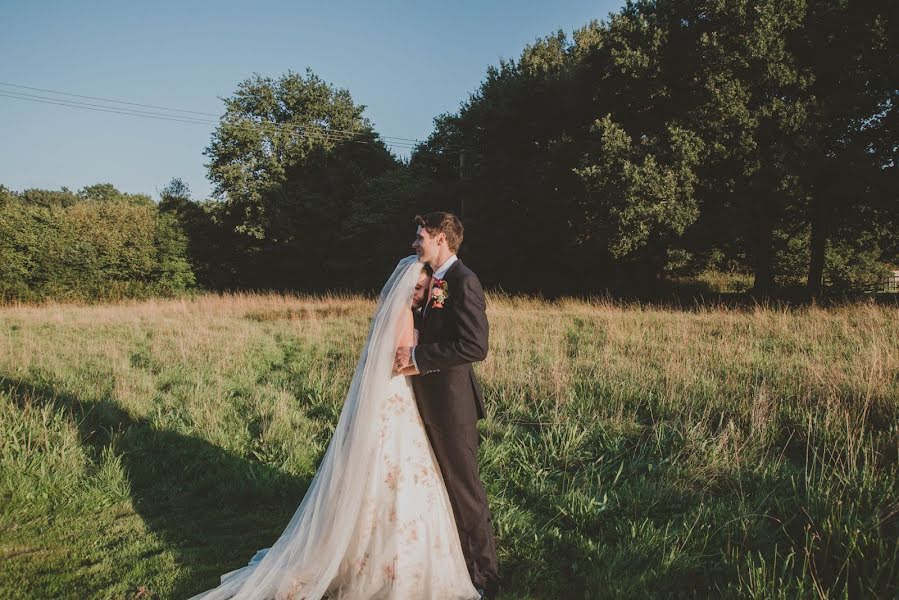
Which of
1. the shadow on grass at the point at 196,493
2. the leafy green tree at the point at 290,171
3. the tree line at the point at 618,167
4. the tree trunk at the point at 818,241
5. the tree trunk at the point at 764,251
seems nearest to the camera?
the shadow on grass at the point at 196,493

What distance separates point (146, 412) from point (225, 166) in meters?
31.3

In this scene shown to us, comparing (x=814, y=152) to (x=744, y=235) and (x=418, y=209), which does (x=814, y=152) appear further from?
(x=418, y=209)

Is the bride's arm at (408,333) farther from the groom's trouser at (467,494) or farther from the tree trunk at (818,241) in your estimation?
the tree trunk at (818,241)

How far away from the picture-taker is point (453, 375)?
10.3ft

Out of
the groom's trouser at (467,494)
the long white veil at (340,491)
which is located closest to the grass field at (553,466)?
the groom's trouser at (467,494)

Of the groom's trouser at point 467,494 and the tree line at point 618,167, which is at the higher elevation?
the tree line at point 618,167

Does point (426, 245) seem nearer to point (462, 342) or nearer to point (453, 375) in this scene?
point (462, 342)

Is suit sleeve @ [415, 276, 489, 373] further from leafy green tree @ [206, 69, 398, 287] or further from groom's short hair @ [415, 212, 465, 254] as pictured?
leafy green tree @ [206, 69, 398, 287]

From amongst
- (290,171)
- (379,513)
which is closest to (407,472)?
(379,513)

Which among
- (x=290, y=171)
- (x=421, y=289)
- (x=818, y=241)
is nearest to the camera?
(x=421, y=289)

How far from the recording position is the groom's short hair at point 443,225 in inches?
122

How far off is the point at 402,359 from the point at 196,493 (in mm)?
3099

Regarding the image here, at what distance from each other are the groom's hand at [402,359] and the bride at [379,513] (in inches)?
1.2

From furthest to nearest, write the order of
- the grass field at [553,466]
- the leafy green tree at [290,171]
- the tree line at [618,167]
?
the leafy green tree at [290,171] → the tree line at [618,167] → the grass field at [553,466]
